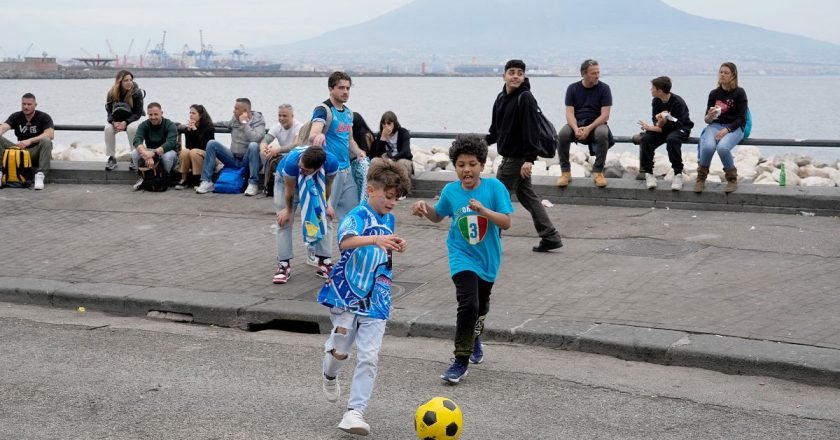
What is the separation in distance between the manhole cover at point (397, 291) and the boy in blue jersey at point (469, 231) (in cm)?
217

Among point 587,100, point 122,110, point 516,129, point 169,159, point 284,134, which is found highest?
point 587,100

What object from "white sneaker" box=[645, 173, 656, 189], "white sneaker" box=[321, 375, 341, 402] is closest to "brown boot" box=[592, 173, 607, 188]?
"white sneaker" box=[645, 173, 656, 189]

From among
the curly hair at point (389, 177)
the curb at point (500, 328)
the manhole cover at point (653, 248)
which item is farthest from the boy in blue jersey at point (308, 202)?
the curly hair at point (389, 177)

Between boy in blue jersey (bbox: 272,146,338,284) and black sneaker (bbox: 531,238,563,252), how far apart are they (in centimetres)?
225

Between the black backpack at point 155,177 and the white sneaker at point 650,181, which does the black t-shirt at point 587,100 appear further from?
the black backpack at point 155,177

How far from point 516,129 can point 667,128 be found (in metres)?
3.43

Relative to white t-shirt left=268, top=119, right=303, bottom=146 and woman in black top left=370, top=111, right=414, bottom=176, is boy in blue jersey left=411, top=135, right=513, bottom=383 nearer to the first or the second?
white t-shirt left=268, top=119, right=303, bottom=146

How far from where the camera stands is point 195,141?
15.9 meters

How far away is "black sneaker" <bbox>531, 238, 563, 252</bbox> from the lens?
1100cm

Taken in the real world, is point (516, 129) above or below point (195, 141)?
above

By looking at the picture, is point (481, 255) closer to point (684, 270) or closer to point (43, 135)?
point (684, 270)

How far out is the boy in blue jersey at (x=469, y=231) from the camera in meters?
7.14

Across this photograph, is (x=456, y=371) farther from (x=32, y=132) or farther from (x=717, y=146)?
(x=32, y=132)

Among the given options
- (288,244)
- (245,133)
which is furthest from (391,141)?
(288,244)
